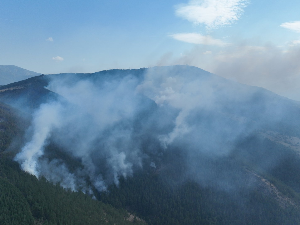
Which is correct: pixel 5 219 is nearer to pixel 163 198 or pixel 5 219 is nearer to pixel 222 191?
pixel 163 198

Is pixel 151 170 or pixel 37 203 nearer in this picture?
pixel 37 203

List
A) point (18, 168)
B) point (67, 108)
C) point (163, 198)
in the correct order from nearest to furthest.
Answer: point (18, 168), point (163, 198), point (67, 108)

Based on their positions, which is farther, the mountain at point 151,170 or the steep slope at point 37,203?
the mountain at point 151,170

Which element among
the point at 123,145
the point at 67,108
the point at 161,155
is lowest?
the point at 161,155

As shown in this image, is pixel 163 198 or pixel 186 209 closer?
pixel 186 209

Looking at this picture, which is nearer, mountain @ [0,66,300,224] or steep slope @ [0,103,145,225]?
steep slope @ [0,103,145,225]

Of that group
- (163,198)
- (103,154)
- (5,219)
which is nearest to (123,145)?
(103,154)

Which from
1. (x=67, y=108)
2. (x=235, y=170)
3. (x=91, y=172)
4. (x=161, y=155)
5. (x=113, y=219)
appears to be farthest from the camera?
(x=67, y=108)

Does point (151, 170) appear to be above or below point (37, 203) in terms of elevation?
below

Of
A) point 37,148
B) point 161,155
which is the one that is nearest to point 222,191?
point 161,155

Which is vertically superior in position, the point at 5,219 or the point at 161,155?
the point at 5,219
